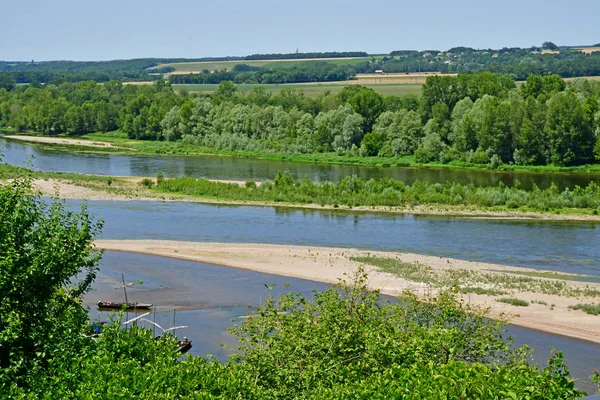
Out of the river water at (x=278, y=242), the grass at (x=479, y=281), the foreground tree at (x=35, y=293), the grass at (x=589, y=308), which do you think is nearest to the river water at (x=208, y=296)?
the river water at (x=278, y=242)

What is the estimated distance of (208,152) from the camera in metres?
96.2

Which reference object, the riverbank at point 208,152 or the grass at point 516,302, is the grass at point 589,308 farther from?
the riverbank at point 208,152

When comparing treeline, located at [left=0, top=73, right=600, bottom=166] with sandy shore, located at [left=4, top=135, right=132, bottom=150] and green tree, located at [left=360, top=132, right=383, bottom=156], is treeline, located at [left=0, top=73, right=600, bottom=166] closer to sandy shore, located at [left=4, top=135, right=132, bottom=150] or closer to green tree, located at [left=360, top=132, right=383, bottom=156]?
green tree, located at [left=360, top=132, right=383, bottom=156]

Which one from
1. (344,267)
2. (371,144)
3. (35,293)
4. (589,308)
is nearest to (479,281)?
(589,308)

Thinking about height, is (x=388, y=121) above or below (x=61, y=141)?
above

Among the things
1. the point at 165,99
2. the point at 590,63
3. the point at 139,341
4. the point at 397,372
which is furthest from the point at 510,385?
the point at 590,63

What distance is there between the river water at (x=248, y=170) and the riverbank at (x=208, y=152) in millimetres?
1970

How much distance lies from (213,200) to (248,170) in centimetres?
1817

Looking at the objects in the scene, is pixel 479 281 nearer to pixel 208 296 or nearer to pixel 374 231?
pixel 208 296

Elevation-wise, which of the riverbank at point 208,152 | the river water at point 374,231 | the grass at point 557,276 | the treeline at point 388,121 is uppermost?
the treeline at point 388,121

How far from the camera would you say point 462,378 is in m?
15.1

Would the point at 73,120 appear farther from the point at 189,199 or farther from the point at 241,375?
the point at 241,375

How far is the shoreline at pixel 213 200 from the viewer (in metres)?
55.6

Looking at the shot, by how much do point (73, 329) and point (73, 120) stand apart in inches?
4157
